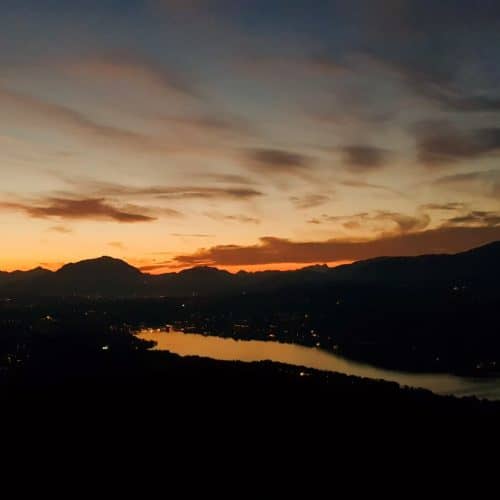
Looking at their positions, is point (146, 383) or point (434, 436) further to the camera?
point (146, 383)

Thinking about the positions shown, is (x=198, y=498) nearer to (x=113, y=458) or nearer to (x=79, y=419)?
(x=113, y=458)

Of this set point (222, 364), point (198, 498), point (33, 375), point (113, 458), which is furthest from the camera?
point (222, 364)

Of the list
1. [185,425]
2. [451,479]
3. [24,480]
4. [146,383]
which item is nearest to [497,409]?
[451,479]

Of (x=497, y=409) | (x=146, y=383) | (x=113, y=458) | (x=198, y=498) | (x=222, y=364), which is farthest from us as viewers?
(x=222, y=364)

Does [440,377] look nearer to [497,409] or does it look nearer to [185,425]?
[497,409]

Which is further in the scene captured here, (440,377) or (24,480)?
(440,377)

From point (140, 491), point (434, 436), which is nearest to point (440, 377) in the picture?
point (434, 436)

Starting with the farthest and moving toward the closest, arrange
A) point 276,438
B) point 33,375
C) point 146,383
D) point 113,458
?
point 33,375 → point 146,383 → point 276,438 → point 113,458

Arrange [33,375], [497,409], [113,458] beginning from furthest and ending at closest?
1. [33,375]
2. [497,409]
3. [113,458]

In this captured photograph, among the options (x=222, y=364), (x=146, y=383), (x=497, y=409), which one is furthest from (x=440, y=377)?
(x=146, y=383)
